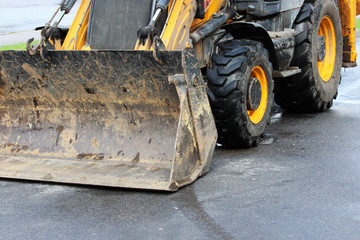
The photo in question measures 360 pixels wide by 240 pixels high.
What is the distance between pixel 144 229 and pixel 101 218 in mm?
413

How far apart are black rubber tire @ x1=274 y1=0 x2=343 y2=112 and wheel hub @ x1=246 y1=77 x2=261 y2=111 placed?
1.48 meters

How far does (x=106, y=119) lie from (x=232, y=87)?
49.1 inches

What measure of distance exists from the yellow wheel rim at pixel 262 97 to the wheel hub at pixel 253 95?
119 mm

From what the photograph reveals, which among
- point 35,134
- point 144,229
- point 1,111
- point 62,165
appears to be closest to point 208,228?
point 144,229

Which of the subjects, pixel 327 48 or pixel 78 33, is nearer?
pixel 78 33

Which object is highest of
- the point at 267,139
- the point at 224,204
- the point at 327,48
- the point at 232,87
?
the point at 327,48

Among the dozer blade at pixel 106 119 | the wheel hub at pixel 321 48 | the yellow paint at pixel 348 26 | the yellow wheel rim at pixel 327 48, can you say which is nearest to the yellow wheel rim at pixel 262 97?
the dozer blade at pixel 106 119

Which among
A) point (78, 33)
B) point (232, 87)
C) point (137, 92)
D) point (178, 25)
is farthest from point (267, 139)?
point (78, 33)

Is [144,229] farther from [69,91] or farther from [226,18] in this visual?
[226,18]

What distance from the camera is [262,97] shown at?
670cm

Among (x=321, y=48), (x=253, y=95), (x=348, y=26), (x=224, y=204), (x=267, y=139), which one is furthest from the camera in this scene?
(x=348, y=26)

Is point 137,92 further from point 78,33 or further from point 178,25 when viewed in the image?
point 78,33

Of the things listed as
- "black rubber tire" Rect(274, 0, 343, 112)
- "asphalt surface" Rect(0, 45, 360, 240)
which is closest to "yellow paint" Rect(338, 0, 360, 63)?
"black rubber tire" Rect(274, 0, 343, 112)

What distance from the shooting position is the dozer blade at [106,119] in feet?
17.2
